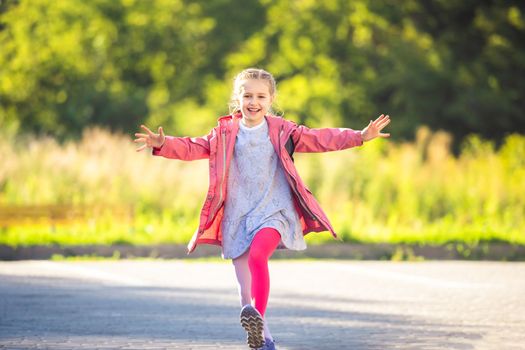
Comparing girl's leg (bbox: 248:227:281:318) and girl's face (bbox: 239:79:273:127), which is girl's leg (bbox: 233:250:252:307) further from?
girl's face (bbox: 239:79:273:127)

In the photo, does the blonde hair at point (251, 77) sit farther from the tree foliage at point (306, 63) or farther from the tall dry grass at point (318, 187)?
the tree foliage at point (306, 63)

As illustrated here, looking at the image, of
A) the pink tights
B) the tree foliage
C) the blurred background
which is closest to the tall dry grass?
the blurred background

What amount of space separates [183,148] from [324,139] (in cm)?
86

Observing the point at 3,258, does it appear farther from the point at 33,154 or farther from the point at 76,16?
the point at 76,16

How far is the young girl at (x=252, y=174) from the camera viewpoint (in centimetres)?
738

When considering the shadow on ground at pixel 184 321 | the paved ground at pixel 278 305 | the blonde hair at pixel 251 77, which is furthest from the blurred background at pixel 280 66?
the blonde hair at pixel 251 77

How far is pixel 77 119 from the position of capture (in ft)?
123

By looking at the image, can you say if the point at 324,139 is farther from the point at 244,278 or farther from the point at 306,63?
the point at 306,63

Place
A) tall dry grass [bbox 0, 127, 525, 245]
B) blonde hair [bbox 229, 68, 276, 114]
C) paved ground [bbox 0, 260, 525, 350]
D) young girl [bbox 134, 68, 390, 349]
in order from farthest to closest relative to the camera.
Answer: tall dry grass [bbox 0, 127, 525, 245] → paved ground [bbox 0, 260, 525, 350] → blonde hair [bbox 229, 68, 276, 114] → young girl [bbox 134, 68, 390, 349]

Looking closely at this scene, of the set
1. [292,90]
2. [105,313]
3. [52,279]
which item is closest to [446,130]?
[292,90]

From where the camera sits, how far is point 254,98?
747cm

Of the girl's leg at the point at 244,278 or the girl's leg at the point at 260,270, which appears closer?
the girl's leg at the point at 260,270

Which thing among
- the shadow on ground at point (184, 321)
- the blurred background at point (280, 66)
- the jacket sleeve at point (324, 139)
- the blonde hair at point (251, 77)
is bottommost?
the shadow on ground at point (184, 321)

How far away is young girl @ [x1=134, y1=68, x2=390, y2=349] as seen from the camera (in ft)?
24.2
